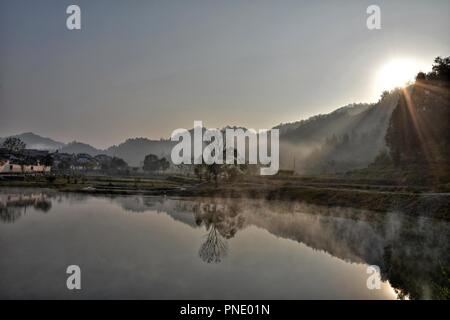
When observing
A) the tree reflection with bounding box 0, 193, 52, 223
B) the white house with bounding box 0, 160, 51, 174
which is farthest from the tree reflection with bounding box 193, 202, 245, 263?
the white house with bounding box 0, 160, 51, 174

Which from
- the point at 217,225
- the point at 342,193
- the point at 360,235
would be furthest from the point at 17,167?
the point at 360,235

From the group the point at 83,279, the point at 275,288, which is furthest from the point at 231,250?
the point at 83,279

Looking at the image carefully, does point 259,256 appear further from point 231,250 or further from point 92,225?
point 92,225

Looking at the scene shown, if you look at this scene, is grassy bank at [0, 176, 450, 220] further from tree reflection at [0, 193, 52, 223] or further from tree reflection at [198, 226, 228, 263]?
tree reflection at [198, 226, 228, 263]

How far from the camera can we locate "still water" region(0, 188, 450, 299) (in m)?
19.7

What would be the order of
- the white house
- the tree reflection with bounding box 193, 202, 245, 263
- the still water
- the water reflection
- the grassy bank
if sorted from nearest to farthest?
the still water < the water reflection < the tree reflection with bounding box 193, 202, 245, 263 < the grassy bank < the white house

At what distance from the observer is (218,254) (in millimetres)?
27703

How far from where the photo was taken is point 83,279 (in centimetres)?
2062

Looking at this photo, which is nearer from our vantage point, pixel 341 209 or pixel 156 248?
pixel 156 248
